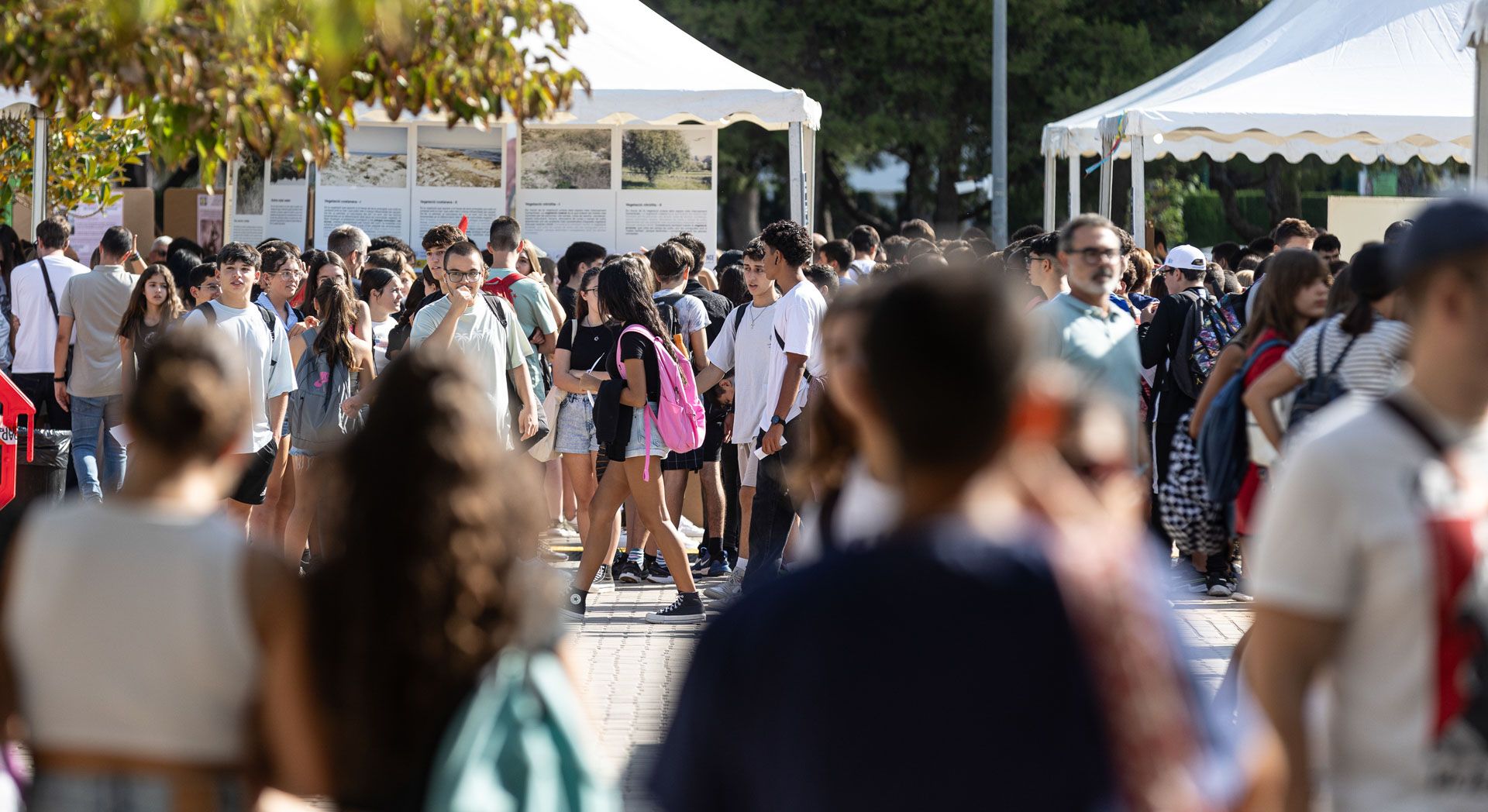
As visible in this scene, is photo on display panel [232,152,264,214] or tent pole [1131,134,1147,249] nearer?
tent pole [1131,134,1147,249]

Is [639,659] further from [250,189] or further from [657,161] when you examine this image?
[250,189]

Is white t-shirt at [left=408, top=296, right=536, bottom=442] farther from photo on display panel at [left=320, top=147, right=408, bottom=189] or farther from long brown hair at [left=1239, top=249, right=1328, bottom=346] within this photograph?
photo on display panel at [left=320, top=147, right=408, bottom=189]

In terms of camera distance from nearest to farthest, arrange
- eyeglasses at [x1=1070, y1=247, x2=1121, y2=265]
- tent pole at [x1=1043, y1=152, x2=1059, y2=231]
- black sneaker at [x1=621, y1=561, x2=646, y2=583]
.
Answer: eyeglasses at [x1=1070, y1=247, x2=1121, y2=265]
black sneaker at [x1=621, y1=561, x2=646, y2=583]
tent pole at [x1=1043, y1=152, x2=1059, y2=231]

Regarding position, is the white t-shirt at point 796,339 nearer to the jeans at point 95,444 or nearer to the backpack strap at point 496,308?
the backpack strap at point 496,308

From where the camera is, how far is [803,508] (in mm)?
7824

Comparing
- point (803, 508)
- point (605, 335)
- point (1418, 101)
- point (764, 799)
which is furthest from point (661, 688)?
point (1418, 101)

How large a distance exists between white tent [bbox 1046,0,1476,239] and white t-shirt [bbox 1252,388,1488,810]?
13618 mm

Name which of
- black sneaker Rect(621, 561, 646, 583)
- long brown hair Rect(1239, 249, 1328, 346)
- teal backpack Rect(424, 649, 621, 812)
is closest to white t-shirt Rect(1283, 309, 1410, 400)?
long brown hair Rect(1239, 249, 1328, 346)

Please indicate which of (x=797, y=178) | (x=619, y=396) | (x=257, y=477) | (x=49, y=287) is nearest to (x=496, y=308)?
(x=619, y=396)

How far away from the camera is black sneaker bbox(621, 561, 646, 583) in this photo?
32.6 feet

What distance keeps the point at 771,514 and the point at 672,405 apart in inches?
29.0

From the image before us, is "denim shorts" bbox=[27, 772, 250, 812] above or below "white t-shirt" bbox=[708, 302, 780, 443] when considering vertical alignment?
below

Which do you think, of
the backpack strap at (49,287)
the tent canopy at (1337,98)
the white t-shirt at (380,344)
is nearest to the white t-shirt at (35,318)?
the backpack strap at (49,287)

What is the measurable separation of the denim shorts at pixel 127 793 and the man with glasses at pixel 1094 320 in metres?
3.75
